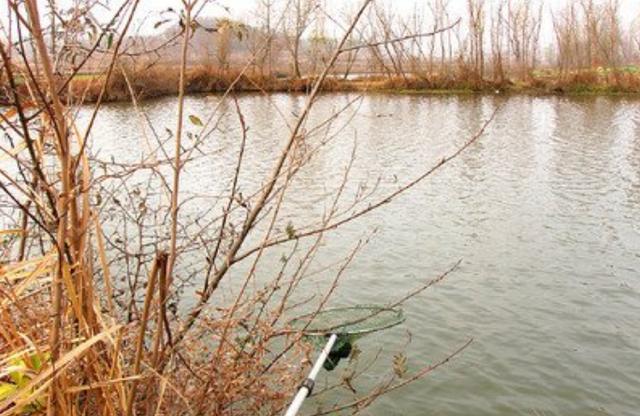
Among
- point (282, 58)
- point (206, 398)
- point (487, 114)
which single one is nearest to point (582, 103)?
point (487, 114)

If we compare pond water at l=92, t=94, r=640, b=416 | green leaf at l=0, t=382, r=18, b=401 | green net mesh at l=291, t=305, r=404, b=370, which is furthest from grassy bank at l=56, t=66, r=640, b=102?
green leaf at l=0, t=382, r=18, b=401

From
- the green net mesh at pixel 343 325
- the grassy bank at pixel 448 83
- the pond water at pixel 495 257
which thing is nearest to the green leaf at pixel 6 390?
the pond water at pixel 495 257

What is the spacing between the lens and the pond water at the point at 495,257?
5.21 meters

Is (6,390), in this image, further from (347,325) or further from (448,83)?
(448,83)

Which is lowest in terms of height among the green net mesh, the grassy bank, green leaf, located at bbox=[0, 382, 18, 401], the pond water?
the pond water

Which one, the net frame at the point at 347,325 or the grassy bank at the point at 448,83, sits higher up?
the grassy bank at the point at 448,83

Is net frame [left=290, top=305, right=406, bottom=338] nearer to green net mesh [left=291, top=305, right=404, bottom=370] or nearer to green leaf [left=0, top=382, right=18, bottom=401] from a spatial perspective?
green net mesh [left=291, top=305, right=404, bottom=370]

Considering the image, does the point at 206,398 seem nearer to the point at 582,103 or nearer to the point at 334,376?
the point at 334,376

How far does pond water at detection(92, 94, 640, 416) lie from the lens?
5.21m

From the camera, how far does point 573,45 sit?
37406mm

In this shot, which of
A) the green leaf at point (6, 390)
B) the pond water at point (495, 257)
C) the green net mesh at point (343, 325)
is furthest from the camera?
the pond water at point (495, 257)

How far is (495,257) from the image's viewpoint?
26.8 feet

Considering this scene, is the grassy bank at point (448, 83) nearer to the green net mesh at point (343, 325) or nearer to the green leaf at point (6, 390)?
the green net mesh at point (343, 325)

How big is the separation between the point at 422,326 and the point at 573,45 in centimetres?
3567
